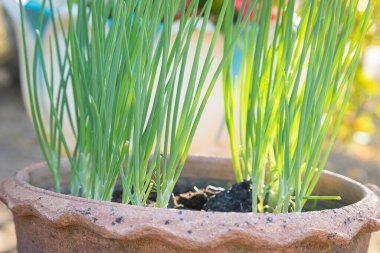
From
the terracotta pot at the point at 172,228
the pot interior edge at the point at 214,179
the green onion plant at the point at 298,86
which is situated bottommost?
the pot interior edge at the point at 214,179

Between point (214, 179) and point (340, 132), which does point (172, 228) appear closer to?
point (214, 179)

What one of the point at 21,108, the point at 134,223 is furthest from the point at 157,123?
the point at 21,108

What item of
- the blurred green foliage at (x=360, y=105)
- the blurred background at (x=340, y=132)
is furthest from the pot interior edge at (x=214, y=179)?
the blurred green foliage at (x=360, y=105)

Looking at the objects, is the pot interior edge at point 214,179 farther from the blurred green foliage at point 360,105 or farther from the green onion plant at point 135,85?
the blurred green foliage at point 360,105

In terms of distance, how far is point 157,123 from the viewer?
65cm

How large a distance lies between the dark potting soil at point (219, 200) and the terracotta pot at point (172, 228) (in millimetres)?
165

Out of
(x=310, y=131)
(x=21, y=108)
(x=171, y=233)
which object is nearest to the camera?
(x=171, y=233)

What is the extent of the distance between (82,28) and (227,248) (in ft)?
1.02

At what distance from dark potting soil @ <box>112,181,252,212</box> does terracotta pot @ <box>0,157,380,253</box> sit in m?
0.17

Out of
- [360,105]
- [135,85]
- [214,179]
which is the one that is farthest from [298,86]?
[360,105]

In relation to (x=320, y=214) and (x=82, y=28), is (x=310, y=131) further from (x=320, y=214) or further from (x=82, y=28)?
(x=82, y=28)

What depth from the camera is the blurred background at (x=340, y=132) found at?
2.01 meters

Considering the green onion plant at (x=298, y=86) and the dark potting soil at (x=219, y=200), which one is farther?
the dark potting soil at (x=219, y=200)

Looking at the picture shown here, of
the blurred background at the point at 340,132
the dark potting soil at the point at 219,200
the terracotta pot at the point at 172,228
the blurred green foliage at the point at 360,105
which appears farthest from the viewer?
the blurred green foliage at the point at 360,105
